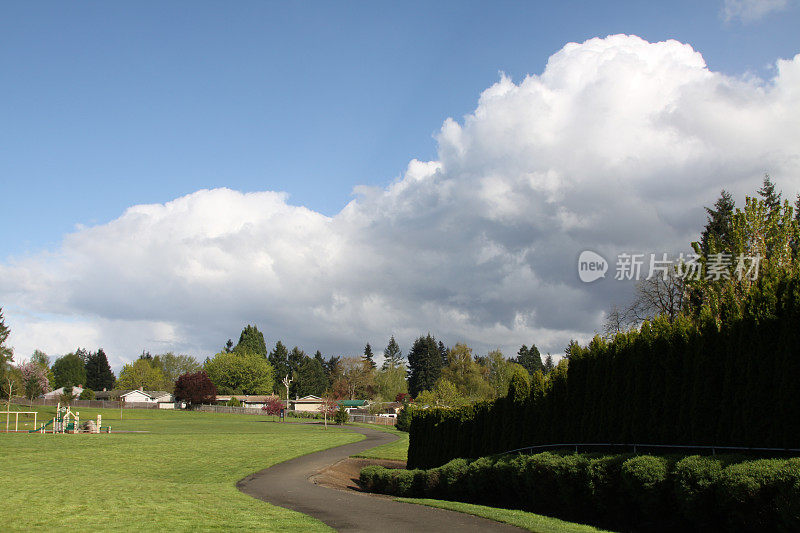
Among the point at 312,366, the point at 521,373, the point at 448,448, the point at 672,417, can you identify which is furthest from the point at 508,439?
the point at 312,366

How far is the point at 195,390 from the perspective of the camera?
103m

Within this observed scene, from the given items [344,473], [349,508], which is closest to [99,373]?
[344,473]

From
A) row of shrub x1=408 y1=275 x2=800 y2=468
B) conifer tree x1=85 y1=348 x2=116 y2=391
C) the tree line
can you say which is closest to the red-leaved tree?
conifer tree x1=85 y1=348 x2=116 y2=391

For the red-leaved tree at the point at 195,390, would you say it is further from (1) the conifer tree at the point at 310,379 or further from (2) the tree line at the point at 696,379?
(2) the tree line at the point at 696,379

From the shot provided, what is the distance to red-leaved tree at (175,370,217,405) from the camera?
10250 centimetres

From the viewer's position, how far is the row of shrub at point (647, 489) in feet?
29.1

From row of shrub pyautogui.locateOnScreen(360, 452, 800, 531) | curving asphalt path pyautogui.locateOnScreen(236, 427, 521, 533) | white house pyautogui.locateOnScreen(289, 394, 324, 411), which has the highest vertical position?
row of shrub pyautogui.locateOnScreen(360, 452, 800, 531)

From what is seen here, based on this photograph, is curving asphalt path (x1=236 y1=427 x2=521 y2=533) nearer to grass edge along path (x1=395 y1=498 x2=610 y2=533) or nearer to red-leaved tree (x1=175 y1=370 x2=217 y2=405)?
grass edge along path (x1=395 y1=498 x2=610 y2=533)

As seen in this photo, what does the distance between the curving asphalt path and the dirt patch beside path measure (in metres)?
0.61

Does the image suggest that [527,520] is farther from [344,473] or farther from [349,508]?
[344,473]

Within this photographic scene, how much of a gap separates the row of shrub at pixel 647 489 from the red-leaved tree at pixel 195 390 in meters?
93.6

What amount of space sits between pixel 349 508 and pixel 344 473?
13566mm

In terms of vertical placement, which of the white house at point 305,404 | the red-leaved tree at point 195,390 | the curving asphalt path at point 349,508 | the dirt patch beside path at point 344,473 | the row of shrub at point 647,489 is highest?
the row of shrub at point 647,489

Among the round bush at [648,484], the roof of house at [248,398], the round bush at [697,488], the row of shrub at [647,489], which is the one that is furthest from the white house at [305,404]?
the round bush at [697,488]
